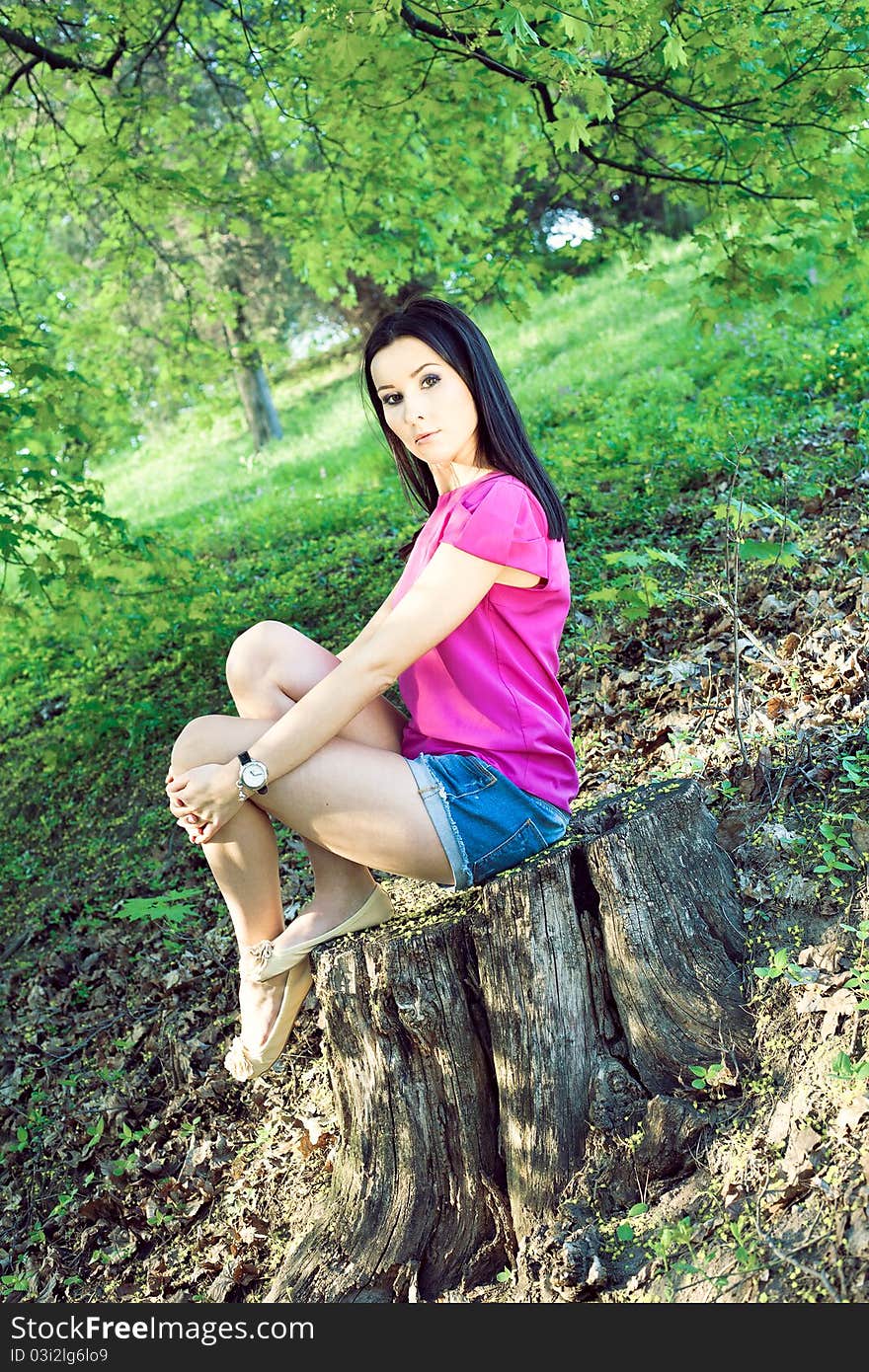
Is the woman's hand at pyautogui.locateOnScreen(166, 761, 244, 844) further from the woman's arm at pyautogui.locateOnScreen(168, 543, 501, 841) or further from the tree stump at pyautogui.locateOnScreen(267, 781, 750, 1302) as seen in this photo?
the tree stump at pyautogui.locateOnScreen(267, 781, 750, 1302)

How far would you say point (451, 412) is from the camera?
9.75 feet

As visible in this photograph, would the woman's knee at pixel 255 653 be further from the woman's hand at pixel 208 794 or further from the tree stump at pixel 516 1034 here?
the tree stump at pixel 516 1034

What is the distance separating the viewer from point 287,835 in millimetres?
4941

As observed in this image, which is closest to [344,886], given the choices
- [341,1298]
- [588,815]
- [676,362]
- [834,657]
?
[588,815]

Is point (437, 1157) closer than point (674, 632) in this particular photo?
Yes

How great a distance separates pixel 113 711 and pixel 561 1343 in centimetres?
477

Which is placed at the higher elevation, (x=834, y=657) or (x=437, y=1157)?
(x=834, y=657)

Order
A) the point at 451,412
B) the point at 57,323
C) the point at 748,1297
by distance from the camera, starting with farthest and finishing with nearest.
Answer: the point at 57,323, the point at 451,412, the point at 748,1297

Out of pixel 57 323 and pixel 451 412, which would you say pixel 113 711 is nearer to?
pixel 57 323

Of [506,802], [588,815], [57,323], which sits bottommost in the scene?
[588,815]

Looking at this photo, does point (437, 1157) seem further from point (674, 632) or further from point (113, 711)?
point (113, 711)

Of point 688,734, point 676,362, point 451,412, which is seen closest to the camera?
point 451,412

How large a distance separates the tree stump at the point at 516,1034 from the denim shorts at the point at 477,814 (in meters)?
0.07

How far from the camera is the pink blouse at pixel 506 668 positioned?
2873 mm
